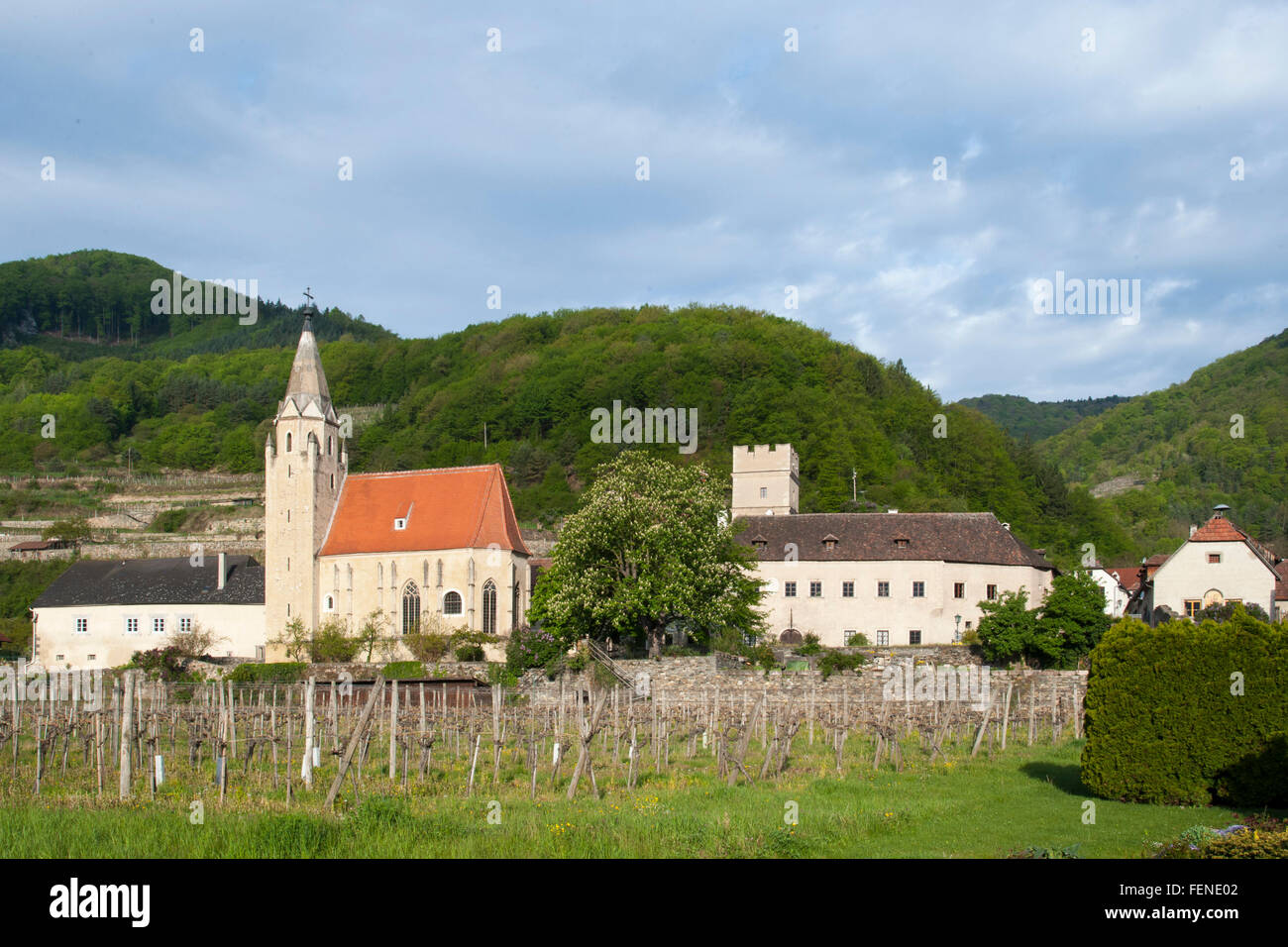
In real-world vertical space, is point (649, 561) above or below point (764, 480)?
below

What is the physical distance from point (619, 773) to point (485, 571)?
36519 millimetres

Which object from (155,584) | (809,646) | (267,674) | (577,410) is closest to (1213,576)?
(809,646)

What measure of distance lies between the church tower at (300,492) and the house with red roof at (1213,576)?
44721 mm

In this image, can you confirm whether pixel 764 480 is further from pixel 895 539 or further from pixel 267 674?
pixel 267 674

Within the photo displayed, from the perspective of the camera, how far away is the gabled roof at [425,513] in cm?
6353

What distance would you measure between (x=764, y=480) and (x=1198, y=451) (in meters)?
79.0

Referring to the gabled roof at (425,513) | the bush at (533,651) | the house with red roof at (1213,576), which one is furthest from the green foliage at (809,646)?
the gabled roof at (425,513)

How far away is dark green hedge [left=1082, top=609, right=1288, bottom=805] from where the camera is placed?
1916 cm

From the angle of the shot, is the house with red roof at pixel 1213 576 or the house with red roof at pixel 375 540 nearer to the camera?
the house with red roof at pixel 1213 576

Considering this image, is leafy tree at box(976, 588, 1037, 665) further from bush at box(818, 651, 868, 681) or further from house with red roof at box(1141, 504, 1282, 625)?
house with red roof at box(1141, 504, 1282, 625)

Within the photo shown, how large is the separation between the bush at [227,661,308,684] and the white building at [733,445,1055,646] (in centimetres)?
2380

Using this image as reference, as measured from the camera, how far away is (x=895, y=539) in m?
60.8

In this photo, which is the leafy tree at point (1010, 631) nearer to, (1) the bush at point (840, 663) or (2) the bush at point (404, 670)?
(1) the bush at point (840, 663)
